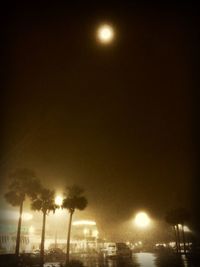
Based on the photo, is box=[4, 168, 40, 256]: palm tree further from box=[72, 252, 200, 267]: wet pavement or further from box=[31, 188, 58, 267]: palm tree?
box=[72, 252, 200, 267]: wet pavement

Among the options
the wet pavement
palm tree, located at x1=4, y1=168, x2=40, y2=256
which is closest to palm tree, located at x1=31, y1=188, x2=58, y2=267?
palm tree, located at x1=4, y1=168, x2=40, y2=256

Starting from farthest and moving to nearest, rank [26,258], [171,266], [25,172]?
[25,172]
[26,258]
[171,266]

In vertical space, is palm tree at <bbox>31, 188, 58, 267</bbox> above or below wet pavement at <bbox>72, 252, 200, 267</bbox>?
above

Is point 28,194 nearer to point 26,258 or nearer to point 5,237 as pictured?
point 26,258

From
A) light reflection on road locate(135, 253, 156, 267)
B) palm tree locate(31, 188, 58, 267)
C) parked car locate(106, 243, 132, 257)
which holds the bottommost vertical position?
light reflection on road locate(135, 253, 156, 267)

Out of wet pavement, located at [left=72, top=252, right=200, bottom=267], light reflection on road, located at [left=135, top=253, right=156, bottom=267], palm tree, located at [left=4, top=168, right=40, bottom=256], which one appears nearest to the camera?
light reflection on road, located at [left=135, top=253, right=156, bottom=267]

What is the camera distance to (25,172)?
58.5 m

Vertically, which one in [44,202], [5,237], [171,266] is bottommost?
[171,266]

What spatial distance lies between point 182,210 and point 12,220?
2440 inches

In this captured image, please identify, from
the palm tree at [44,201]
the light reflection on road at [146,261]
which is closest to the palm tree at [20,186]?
the palm tree at [44,201]

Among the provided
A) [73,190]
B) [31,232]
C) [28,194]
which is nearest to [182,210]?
[31,232]

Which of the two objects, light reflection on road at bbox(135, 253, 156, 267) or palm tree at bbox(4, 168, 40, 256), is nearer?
light reflection on road at bbox(135, 253, 156, 267)

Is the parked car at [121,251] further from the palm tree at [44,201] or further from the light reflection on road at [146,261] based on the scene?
the palm tree at [44,201]

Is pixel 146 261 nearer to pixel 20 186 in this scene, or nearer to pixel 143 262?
pixel 143 262
